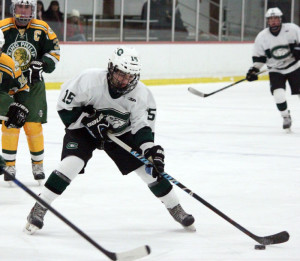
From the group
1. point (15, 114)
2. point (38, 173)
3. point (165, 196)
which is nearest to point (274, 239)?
point (165, 196)

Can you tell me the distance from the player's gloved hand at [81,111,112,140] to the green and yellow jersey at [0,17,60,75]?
1.26 metres

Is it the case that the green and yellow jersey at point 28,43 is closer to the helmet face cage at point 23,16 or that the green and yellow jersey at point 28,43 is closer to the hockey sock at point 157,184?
the helmet face cage at point 23,16

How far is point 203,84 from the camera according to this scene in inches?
481

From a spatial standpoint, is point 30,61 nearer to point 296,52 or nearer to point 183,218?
point 183,218

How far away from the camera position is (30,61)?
16.1ft

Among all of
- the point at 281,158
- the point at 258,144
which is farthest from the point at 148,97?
the point at 258,144

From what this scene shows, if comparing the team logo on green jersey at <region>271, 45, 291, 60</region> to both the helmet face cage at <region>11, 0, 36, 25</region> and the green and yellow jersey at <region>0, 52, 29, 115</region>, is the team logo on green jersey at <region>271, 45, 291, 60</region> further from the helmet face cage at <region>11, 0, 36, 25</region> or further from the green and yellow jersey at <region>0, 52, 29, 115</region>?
the green and yellow jersey at <region>0, 52, 29, 115</region>

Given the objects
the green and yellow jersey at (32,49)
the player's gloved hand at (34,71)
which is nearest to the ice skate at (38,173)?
the green and yellow jersey at (32,49)

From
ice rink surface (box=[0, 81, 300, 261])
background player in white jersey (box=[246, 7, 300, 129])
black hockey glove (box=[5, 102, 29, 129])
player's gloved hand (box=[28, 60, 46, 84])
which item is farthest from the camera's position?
background player in white jersey (box=[246, 7, 300, 129])

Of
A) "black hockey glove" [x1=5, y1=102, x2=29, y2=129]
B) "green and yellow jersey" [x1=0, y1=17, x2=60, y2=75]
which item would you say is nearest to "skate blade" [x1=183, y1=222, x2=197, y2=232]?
"black hockey glove" [x1=5, y1=102, x2=29, y2=129]

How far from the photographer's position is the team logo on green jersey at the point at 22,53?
486 cm

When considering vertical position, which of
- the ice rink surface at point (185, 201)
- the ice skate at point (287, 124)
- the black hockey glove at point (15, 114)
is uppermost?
the black hockey glove at point (15, 114)

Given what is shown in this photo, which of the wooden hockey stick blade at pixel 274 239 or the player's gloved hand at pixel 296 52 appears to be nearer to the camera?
the wooden hockey stick blade at pixel 274 239

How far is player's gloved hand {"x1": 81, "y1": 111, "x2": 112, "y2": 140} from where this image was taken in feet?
12.1
